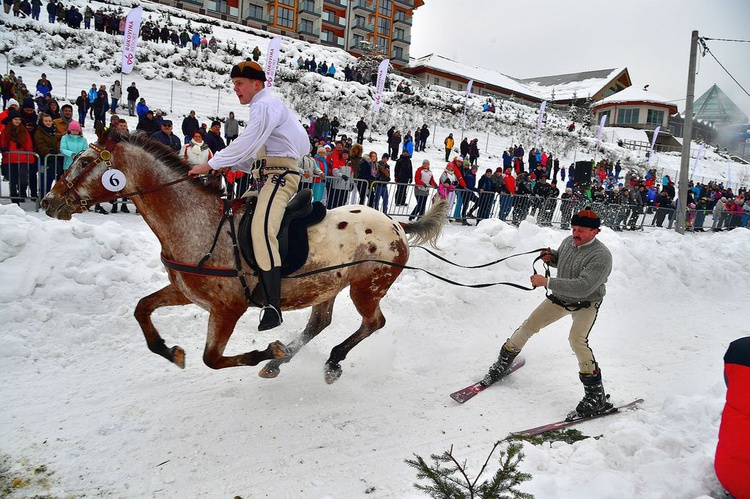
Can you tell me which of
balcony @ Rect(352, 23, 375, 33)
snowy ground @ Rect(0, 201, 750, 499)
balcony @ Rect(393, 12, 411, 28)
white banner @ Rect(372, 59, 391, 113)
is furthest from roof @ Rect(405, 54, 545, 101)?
snowy ground @ Rect(0, 201, 750, 499)

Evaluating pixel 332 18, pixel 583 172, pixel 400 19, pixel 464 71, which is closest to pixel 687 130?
pixel 583 172

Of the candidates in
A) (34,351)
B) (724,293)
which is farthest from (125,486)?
(724,293)

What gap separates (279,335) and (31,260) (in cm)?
293

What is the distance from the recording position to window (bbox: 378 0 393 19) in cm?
6228

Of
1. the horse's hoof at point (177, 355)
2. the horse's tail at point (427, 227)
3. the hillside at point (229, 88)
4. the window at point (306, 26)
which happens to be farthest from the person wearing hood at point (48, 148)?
the window at point (306, 26)

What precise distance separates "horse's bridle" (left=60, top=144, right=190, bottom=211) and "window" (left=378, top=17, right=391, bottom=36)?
65.0 metres

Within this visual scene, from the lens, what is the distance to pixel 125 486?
125 inches

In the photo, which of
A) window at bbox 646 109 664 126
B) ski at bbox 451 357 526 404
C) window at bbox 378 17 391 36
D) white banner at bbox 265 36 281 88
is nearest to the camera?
ski at bbox 451 357 526 404

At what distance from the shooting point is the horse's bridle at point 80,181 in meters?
3.85

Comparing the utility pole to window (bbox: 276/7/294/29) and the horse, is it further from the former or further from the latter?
window (bbox: 276/7/294/29)

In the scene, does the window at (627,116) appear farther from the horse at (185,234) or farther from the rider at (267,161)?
the rider at (267,161)

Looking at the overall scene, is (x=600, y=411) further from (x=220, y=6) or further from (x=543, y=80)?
(x=543, y=80)

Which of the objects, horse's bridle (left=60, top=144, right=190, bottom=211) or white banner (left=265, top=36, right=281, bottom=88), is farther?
white banner (left=265, top=36, right=281, bottom=88)

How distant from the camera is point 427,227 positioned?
18.8ft
